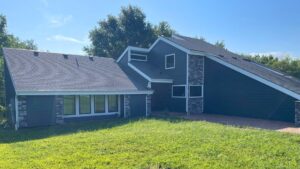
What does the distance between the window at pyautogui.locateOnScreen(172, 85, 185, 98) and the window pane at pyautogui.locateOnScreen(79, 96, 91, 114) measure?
6.95 m

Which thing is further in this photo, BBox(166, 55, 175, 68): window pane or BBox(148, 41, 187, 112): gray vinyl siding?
BBox(166, 55, 175, 68): window pane

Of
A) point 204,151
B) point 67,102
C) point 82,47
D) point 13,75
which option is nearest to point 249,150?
point 204,151

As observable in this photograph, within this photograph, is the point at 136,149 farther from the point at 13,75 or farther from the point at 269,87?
the point at 269,87

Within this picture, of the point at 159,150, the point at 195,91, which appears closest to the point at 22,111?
the point at 159,150

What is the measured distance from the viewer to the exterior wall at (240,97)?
1581 cm

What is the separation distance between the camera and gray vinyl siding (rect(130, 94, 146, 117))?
1828 cm

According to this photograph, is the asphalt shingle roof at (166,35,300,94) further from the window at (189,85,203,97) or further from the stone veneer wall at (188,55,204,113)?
the window at (189,85,203,97)

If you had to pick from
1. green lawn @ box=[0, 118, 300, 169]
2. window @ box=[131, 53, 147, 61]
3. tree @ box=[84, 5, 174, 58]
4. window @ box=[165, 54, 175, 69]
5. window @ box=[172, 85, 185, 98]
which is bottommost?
green lawn @ box=[0, 118, 300, 169]

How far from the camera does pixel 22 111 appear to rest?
45.5 ft

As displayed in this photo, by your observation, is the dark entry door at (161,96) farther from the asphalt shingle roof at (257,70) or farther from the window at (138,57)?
the asphalt shingle roof at (257,70)

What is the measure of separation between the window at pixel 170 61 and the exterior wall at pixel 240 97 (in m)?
2.53

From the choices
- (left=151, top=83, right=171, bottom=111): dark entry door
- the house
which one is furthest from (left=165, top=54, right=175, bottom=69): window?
(left=151, top=83, right=171, bottom=111): dark entry door

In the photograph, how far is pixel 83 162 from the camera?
7.23m

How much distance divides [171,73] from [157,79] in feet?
5.56
